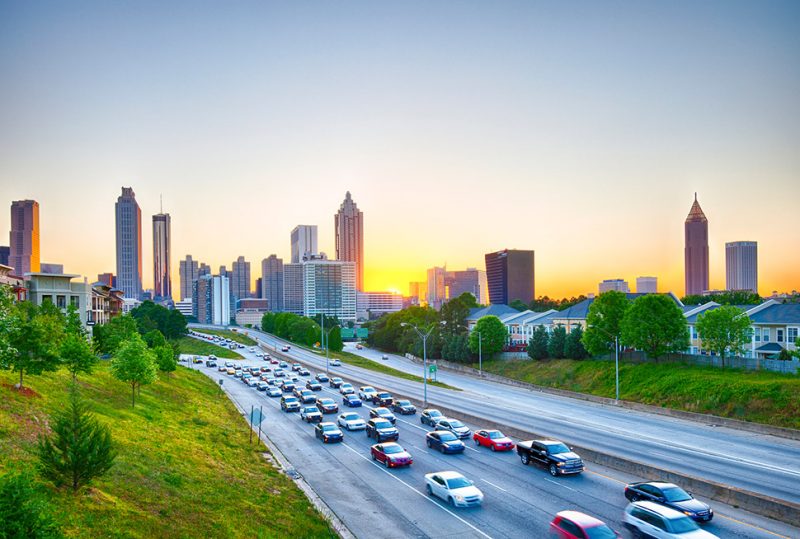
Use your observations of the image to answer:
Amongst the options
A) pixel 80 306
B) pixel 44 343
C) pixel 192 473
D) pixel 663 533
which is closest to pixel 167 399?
pixel 44 343

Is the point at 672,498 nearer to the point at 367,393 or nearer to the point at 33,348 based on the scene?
the point at 33,348

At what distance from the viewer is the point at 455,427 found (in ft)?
132

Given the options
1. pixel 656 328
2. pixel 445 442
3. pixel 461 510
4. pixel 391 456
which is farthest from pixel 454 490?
pixel 656 328

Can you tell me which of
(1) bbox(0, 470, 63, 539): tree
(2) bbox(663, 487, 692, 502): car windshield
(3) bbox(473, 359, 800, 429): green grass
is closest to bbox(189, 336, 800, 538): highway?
(2) bbox(663, 487, 692, 502): car windshield

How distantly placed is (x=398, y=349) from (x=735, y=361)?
92317mm

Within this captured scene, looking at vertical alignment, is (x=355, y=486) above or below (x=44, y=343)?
below

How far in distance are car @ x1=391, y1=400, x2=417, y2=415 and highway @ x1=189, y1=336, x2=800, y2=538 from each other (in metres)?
11.8

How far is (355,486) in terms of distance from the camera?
28578mm

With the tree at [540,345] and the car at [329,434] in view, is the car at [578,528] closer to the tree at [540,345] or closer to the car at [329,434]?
the car at [329,434]

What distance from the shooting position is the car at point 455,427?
39128 mm

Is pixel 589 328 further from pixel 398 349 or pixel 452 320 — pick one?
pixel 398 349

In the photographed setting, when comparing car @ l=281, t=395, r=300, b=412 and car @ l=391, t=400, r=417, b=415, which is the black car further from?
car @ l=281, t=395, r=300, b=412

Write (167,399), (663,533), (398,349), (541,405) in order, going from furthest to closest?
1. (398,349)
2. (541,405)
3. (167,399)
4. (663,533)

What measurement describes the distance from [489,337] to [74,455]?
279 ft
